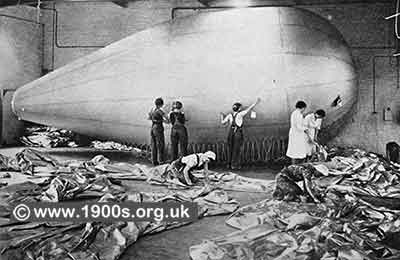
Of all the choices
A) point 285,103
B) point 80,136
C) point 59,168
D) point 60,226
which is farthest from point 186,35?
point 60,226

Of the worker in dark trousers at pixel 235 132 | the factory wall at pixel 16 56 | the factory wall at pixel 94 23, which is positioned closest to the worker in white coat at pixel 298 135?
the worker in dark trousers at pixel 235 132

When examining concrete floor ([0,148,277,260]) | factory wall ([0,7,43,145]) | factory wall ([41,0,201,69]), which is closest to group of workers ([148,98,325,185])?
concrete floor ([0,148,277,260])

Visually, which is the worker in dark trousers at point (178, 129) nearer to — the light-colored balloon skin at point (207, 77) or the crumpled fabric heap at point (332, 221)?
the light-colored balloon skin at point (207, 77)

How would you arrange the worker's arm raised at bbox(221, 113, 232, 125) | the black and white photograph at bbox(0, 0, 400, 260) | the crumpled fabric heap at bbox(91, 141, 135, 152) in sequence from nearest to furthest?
1. the black and white photograph at bbox(0, 0, 400, 260)
2. the worker's arm raised at bbox(221, 113, 232, 125)
3. the crumpled fabric heap at bbox(91, 141, 135, 152)

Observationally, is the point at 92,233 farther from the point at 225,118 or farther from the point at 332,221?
the point at 332,221

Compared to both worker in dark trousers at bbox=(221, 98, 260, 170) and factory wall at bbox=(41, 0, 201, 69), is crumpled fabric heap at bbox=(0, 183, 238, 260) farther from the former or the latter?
factory wall at bbox=(41, 0, 201, 69)

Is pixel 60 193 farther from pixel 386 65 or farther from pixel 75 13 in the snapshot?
pixel 386 65
